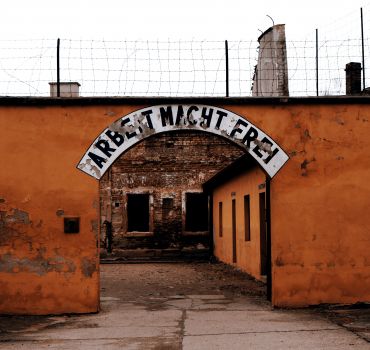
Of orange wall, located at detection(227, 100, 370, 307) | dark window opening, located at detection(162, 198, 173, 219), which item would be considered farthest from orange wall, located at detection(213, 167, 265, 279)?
orange wall, located at detection(227, 100, 370, 307)

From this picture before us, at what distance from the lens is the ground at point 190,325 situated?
26.7 feet

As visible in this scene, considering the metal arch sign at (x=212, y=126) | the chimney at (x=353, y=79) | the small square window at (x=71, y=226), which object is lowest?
the small square window at (x=71, y=226)

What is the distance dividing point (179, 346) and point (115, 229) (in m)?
19.9

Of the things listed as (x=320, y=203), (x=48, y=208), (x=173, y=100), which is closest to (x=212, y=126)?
→ (x=173, y=100)

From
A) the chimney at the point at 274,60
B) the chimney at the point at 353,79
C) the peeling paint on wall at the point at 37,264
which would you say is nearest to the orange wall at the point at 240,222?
the chimney at the point at 274,60

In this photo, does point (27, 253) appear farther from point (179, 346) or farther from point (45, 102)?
point (179, 346)

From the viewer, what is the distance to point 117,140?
432 inches

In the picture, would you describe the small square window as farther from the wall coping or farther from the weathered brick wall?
the weathered brick wall

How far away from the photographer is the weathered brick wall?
90.7ft

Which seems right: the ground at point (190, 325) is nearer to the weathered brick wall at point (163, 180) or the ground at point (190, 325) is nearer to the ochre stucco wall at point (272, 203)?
the ochre stucco wall at point (272, 203)

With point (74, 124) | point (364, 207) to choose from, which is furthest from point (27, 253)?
point (364, 207)

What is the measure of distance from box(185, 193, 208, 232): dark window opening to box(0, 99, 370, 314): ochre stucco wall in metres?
16.8

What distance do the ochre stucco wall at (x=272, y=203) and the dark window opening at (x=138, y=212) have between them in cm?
1709

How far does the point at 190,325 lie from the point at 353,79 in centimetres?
1301
